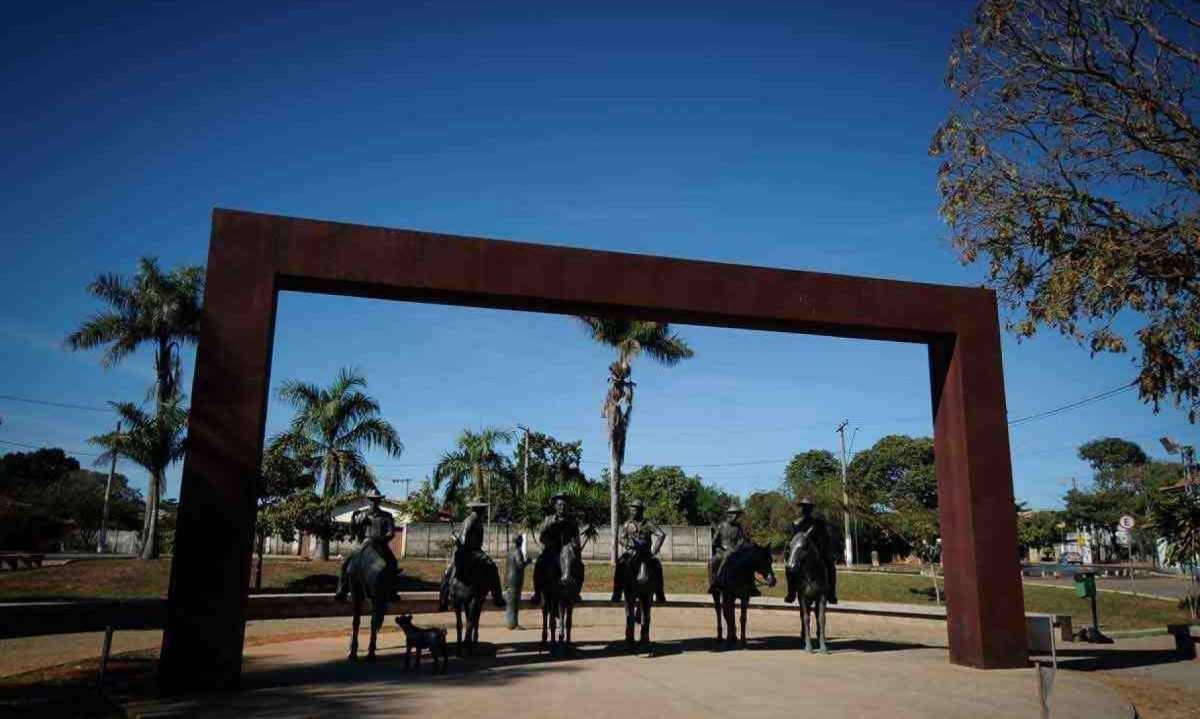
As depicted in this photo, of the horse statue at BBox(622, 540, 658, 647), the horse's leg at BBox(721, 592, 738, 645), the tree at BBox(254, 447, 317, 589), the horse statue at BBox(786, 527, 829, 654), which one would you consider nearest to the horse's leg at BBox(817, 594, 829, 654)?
the horse statue at BBox(786, 527, 829, 654)

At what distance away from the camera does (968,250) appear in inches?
512

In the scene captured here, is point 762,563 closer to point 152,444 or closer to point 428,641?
point 428,641

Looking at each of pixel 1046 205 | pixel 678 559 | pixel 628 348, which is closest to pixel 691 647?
pixel 1046 205

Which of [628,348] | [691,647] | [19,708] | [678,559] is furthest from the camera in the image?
[678,559]

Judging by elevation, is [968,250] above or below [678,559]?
above

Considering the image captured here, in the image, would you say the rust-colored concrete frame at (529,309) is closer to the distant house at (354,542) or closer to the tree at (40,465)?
the distant house at (354,542)

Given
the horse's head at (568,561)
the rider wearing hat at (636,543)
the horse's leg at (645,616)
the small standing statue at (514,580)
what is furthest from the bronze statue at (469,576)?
the small standing statue at (514,580)

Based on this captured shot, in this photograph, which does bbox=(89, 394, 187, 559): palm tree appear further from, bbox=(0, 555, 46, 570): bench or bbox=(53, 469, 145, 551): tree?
bbox=(53, 469, 145, 551): tree

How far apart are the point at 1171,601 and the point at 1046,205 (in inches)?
828

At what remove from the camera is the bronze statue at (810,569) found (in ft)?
43.2

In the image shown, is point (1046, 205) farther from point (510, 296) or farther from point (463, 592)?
point (463, 592)

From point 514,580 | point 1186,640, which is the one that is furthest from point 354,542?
point 1186,640

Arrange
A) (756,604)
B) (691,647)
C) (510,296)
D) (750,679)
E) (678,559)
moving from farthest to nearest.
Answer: (678,559) → (756,604) → (691,647) → (510,296) → (750,679)

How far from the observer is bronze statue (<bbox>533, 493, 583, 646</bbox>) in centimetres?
1334
